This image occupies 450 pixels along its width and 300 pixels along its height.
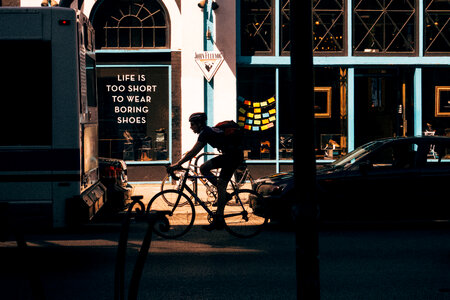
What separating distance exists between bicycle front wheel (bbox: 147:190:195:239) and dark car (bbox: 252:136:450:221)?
1.16 meters

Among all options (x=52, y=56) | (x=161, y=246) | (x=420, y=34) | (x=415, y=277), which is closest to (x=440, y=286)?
(x=415, y=277)

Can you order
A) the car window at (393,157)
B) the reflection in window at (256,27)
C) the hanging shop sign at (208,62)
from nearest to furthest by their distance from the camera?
the car window at (393,157)
the hanging shop sign at (208,62)
the reflection in window at (256,27)

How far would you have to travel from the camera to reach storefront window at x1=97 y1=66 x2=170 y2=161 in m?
15.3

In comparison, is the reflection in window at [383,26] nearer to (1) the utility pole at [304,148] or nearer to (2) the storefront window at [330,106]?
(2) the storefront window at [330,106]

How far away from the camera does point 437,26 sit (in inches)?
622

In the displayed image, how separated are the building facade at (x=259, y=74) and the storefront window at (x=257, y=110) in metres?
0.03

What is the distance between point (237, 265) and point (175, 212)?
1998mm

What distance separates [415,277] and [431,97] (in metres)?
10.4

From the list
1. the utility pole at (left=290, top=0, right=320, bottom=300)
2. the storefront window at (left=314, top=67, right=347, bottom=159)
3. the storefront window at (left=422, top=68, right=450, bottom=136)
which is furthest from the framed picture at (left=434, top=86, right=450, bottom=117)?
the utility pole at (left=290, top=0, right=320, bottom=300)

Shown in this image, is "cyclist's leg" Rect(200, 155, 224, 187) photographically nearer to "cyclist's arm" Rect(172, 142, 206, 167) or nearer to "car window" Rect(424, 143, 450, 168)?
"cyclist's arm" Rect(172, 142, 206, 167)

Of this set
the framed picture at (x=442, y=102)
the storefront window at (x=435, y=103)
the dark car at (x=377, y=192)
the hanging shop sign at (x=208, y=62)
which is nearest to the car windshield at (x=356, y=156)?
the dark car at (x=377, y=192)

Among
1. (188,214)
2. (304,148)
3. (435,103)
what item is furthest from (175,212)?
(435,103)

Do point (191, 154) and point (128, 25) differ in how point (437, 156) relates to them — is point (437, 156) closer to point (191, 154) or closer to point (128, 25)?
point (191, 154)

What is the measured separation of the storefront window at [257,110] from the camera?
1554 cm
